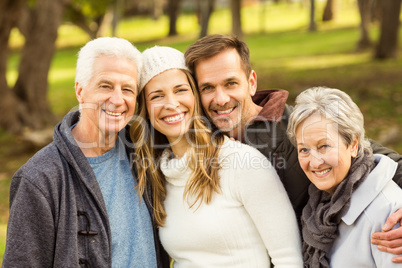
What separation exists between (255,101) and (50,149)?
1.59 m

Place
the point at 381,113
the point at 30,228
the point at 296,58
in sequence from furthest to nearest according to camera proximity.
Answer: the point at 296,58 → the point at 381,113 → the point at 30,228

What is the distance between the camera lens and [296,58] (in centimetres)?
1933

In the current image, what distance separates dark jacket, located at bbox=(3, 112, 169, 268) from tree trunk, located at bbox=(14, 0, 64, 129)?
326 inches

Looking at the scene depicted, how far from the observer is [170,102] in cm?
285

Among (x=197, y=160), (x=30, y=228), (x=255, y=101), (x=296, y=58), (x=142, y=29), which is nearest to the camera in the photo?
(x=30, y=228)

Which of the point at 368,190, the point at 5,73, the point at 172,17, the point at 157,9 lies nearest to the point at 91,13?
the point at 172,17

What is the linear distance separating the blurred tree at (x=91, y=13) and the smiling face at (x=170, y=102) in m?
15.7

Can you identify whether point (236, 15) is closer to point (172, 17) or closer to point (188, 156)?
point (188, 156)

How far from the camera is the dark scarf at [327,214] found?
2.53 metres

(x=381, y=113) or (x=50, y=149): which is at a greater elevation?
(x=50, y=149)

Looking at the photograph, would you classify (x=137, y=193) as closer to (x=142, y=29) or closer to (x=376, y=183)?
(x=376, y=183)

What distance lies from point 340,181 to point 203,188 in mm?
756

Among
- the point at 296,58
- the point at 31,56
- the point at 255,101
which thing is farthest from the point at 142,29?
the point at 255,101

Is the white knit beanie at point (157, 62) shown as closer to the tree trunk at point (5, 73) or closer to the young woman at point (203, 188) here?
the young woman at point (203, 188)
